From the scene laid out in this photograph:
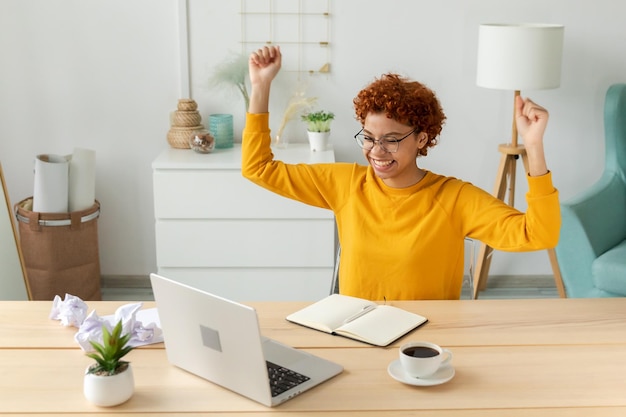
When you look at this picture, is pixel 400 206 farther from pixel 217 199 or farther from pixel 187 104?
pixel 187 104

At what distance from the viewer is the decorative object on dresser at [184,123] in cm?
399

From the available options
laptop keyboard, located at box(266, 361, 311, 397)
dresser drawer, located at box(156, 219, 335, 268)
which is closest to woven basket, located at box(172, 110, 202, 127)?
dresser drawer, located at box(156, 219, 335, 268)

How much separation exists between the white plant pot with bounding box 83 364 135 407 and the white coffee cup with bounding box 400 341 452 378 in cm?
55

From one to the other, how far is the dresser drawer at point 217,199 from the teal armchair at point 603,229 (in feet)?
3.32

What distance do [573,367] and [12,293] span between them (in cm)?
179

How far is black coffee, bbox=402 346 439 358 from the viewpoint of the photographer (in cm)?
177

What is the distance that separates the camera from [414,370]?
1728mm

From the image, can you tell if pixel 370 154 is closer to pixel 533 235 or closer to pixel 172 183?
pixel 533 235

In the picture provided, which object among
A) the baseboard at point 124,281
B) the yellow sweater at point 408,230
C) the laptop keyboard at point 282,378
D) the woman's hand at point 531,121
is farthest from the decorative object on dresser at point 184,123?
the laptop keyboard at point 282,378

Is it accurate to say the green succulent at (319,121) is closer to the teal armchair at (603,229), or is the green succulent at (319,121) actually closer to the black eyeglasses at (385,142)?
the teal armchair at (603,229)

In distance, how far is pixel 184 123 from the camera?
13.1 feet

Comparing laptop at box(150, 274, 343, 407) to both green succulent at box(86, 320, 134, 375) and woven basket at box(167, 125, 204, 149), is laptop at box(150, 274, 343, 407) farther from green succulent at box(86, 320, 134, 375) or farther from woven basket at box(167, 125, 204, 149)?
woven basket at box(167, 125, 204, 149)

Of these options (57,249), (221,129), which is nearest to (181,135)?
(221,129)

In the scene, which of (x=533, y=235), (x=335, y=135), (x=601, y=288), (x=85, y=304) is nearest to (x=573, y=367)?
(x=533, y=235)
